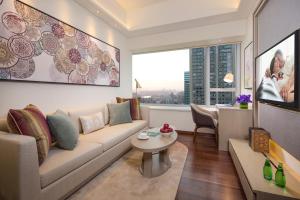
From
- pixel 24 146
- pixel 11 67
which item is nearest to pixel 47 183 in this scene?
pixel 24 146

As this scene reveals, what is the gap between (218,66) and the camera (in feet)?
13.4

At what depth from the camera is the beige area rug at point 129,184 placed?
5.31 ft

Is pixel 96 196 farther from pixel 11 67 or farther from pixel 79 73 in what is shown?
pixel 79 73

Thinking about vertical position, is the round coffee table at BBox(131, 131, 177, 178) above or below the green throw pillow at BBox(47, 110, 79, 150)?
below

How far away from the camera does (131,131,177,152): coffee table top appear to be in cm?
187

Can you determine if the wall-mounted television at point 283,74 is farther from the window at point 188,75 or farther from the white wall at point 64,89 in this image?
the white wall at point 64,89

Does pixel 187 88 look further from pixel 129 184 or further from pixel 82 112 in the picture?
pixel 129 184

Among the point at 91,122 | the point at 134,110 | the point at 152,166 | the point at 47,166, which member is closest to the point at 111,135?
the point at 91,122

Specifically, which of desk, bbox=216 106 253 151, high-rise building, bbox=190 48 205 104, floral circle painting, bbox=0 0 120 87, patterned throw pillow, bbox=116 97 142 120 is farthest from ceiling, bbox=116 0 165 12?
desk, bbox=216 106 253 151

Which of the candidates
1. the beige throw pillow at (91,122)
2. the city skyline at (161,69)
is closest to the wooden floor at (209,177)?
the beige throw pillow at (91,122)

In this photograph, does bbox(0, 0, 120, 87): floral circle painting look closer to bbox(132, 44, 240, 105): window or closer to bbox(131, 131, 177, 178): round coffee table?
bbox(131, 131, 177, 178): round coffee table

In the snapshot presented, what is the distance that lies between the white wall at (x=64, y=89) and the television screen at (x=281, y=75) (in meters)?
2.82

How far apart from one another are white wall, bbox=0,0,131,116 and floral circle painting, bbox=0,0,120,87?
97 mm

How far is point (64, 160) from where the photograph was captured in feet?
4.98
